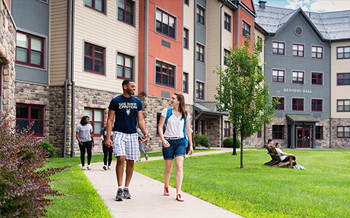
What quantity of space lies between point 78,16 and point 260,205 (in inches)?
653

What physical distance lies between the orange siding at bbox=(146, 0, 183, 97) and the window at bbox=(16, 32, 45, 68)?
7.60 m

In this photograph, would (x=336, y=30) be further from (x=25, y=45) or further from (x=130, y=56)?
(x=25, y=45)

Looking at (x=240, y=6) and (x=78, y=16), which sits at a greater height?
(x=240, y=6)

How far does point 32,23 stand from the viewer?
1864 centimetres

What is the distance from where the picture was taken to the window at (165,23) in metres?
25.4

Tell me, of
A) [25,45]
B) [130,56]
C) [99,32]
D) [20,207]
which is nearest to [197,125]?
[130,56]

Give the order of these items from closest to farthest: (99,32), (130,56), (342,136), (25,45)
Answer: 1. (25,45)
2. (99,32)
3. (130,56)
4. (342,136)

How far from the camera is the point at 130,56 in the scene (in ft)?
77.7

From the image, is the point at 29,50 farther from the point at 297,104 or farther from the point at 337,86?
the point at 337,86

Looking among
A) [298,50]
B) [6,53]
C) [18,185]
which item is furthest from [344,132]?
[18,185]

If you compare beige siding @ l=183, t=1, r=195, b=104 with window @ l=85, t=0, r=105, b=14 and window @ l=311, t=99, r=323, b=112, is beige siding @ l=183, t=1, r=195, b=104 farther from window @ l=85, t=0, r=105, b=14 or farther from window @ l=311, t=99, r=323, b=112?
window @ l=311, t=99, r=323, b=112

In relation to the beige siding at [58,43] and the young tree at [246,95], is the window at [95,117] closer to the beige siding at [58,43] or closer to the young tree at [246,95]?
the beige siding at [58,43]

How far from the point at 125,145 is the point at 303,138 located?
138 ft

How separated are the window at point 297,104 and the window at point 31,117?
35094 millimetres
